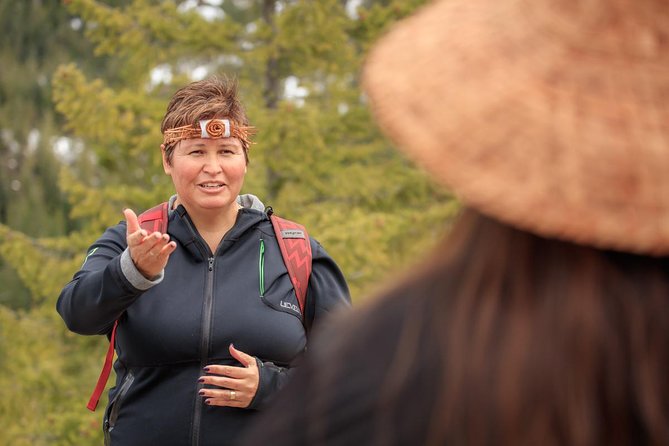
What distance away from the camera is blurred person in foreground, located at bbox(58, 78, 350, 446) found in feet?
11.1

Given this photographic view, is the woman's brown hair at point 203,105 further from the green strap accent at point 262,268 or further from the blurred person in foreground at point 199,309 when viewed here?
the green strap accent at point 262,268

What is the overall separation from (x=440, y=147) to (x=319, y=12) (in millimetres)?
8492

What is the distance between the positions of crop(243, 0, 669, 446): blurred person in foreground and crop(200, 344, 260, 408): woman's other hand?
2.12 meters

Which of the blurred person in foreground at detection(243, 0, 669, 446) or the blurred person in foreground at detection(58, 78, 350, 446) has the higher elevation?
the blurred person in foreground at detection(243, 0, 669, 446)

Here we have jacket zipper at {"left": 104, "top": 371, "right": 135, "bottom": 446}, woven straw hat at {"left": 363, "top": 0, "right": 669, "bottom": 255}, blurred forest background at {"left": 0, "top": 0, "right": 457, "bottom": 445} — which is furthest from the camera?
blurred forest background at {"left": 0, "top": 0, "right": 457, "bottom": 445}

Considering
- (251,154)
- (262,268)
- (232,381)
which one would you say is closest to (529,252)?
(232,381)

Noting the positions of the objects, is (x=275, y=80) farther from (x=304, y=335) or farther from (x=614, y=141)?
(x=614, y=141)

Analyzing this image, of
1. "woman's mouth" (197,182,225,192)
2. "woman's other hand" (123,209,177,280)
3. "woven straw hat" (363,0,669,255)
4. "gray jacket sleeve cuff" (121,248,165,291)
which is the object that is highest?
"woven straw hat" (363,0,669,255)

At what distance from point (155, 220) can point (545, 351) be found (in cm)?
275

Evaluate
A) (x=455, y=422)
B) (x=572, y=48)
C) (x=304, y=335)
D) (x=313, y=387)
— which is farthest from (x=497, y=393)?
(x=304, y=335)

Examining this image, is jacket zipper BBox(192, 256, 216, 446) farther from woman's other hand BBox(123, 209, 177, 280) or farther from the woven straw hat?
the woven straw hat

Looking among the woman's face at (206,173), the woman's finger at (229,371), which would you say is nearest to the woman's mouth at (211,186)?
the woman's face at (206,173)

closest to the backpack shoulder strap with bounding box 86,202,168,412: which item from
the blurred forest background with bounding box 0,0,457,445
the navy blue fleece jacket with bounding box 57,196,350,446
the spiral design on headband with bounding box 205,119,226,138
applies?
the navy blue fleece jacket with bounding box 57,196,350,446

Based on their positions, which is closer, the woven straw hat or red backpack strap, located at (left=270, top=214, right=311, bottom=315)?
the woven straw hat
